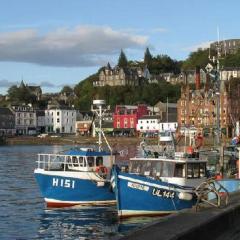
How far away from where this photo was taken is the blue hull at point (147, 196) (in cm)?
2691

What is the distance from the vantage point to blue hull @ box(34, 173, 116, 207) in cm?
3331

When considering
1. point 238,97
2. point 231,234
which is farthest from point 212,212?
point 238,97

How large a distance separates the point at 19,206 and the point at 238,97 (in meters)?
123

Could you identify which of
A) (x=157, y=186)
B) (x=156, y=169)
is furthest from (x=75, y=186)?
(x=157, y=186)

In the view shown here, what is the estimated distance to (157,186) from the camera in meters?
26.8

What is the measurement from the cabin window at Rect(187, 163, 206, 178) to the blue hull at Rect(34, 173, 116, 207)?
6017mm

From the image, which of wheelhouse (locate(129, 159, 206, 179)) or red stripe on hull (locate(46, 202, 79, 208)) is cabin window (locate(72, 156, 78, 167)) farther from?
wheelhouse (locate(129, 159, 206, 179))

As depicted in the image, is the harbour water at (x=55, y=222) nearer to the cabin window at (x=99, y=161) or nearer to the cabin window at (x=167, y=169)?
the cabin window at (x=167, y=169)

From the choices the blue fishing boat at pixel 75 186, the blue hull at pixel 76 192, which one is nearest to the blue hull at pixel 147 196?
the blue fishing boat at pixel 75 186

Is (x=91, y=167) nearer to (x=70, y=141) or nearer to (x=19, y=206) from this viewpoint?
(x=19, y=206)

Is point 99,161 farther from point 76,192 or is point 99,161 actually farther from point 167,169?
point 167,169

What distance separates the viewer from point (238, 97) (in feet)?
498

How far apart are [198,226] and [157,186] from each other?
14381mm

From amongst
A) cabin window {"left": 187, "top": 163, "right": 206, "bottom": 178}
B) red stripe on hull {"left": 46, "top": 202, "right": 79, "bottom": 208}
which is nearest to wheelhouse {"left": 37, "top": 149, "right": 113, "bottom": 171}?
red stripe on hull {"left": 46, "top": 202, "right": 79, "bottom": 208}
